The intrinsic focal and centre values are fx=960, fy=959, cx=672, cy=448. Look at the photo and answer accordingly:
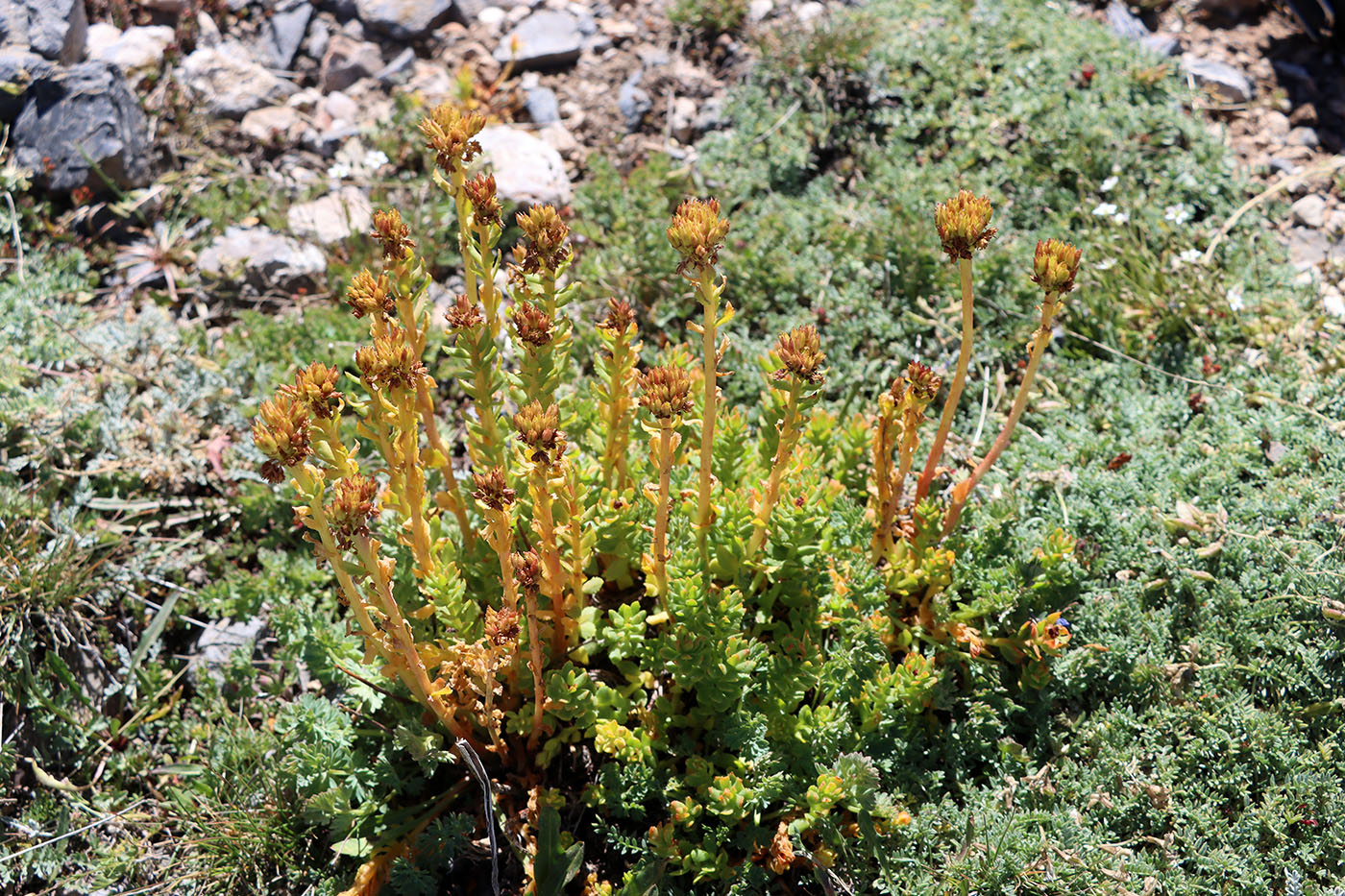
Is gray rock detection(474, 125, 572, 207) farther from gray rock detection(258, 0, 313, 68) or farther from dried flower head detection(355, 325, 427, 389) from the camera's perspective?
dried flower head detection(355, 325, 427, 389)

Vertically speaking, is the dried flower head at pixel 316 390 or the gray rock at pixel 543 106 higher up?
the dried flower head at pixel 316 390

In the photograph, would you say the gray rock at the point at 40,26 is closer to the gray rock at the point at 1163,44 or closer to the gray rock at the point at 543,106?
the gray rock at the point at 543,106

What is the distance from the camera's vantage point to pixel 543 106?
20.2 ft

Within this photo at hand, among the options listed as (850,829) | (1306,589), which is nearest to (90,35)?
(850,829)

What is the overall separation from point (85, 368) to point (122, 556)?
111cm

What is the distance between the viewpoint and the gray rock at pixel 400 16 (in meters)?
6.50

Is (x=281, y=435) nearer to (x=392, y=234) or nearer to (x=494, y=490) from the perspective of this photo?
(x=494, y=490)

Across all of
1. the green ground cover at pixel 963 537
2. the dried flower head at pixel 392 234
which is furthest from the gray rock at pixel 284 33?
the dried flower head at pixel 392 234

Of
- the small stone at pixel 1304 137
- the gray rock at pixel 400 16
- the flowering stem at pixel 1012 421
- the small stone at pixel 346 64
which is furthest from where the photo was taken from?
the gray rock at pixel 400 16

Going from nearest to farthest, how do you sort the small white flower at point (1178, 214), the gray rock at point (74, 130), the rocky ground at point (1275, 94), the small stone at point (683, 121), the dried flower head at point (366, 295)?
the dried flower head at point (366, 295) < the small white flower at point (1178, 214) < the rocky ground at point (1275, 94) < the gray rock at point (74, 130) < the small stone at point (683, 121)

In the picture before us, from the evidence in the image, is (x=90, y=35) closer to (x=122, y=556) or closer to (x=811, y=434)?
(x=122, y=556)

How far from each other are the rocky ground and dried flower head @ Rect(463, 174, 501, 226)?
411cm

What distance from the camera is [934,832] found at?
118 inches

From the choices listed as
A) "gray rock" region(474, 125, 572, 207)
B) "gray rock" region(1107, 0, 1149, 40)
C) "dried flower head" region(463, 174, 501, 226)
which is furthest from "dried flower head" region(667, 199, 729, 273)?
"gray rock" region(1107, 0, 1149, 40)
